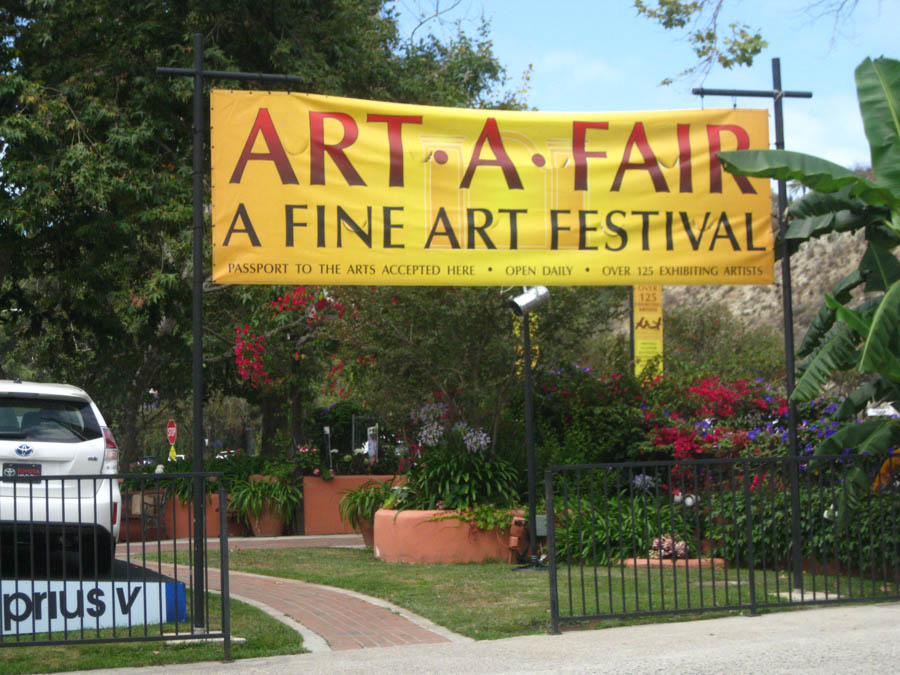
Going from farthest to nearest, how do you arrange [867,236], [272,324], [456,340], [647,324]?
[647,324] → [272,324] → [456,340] → [867,236]

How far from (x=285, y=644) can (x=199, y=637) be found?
2.21 feet

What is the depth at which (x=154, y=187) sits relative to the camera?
15305 mm

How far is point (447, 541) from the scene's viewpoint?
1330cm

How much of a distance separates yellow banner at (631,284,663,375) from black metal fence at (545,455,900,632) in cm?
658

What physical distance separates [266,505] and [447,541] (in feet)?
23.2

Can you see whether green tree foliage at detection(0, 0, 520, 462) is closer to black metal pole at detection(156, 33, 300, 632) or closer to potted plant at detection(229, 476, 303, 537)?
potted plant at detection(229, 476, 303, 537)

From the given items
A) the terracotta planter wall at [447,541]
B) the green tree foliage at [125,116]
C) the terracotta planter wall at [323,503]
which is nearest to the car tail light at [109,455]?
the terracotta planter wall at [447,541]

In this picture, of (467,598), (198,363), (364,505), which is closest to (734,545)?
(467,598)

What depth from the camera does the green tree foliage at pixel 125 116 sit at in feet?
48.8

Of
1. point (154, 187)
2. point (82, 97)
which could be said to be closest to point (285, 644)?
point (154, 187)

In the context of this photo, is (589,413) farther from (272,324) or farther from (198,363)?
(198,363)

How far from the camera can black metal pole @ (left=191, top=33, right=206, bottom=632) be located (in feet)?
26.7

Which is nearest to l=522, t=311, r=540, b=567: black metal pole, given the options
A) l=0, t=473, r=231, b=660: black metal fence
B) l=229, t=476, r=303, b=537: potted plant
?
l=0, t=473, r=231, b=660: black metal fence

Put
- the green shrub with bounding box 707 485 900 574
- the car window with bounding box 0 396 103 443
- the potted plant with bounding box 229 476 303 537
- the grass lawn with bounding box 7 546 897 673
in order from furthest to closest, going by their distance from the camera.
Answer: the potted plant with bounding box 229 476 303 537, the car window with bounding box 0 396 103 443, the green shrub with bounding box 707 485 900 574, the grass lawn with bounding box 7 546 897 673
